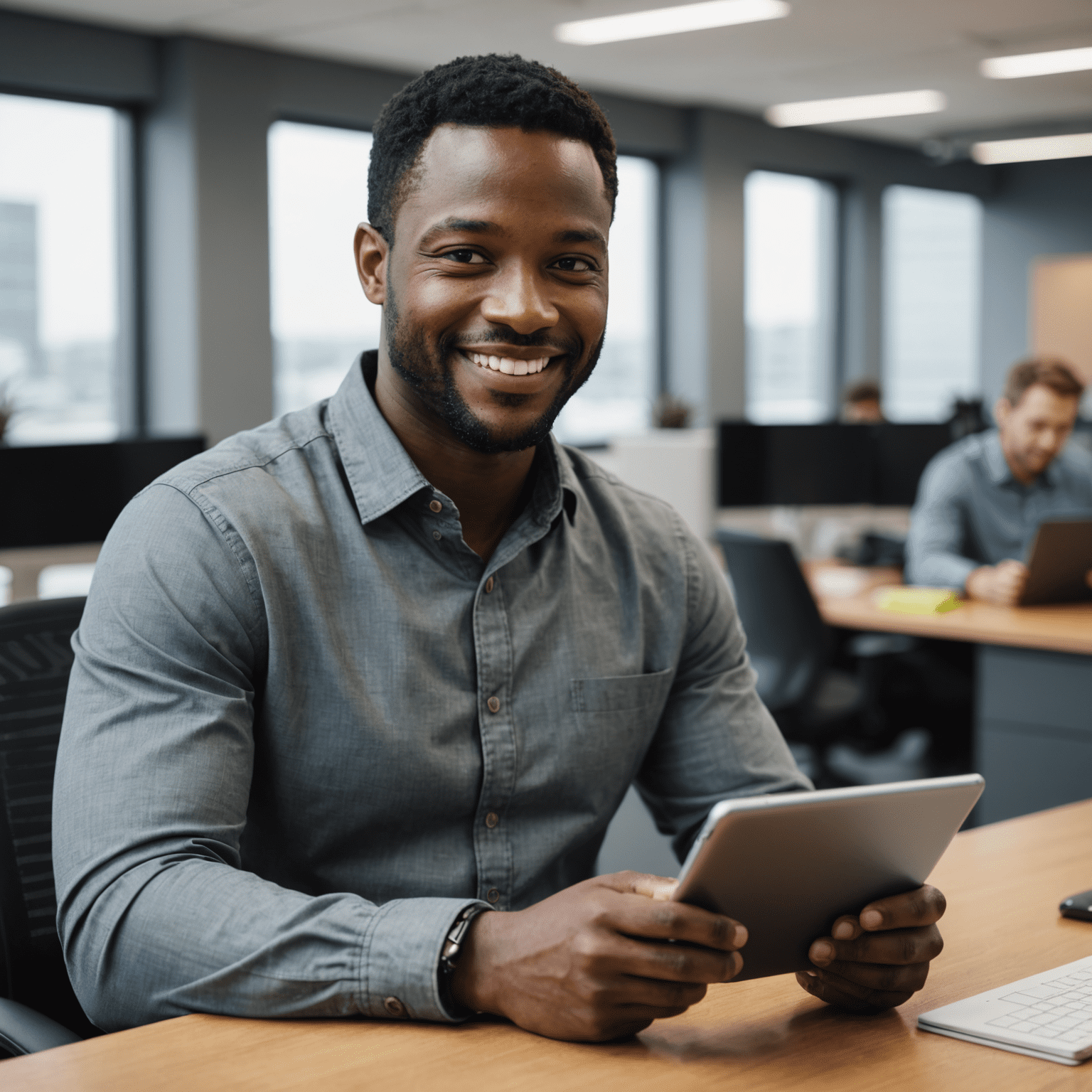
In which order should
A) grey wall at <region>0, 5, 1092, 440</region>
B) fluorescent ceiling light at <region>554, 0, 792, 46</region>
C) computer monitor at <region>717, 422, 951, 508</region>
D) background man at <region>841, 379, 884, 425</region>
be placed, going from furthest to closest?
1. background man at <region>841, 379, 884, 425</region>
2. grey wall at <region>0, 5, 1092, 440</region>
3. fluorescent ceiling light at <region>554, 0, 792, 46</region>
4. computer monitor at <region>717, 422, 951, 508</region>

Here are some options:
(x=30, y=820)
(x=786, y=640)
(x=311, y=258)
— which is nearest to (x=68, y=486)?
(x=786, y=640)

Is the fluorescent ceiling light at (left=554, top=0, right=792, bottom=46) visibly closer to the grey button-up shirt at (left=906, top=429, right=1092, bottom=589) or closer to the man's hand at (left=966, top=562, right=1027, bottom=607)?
the grey button-up shirt at (left=906, top=429, right=1092, bottom=589)

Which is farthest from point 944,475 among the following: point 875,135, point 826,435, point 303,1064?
point 875,135

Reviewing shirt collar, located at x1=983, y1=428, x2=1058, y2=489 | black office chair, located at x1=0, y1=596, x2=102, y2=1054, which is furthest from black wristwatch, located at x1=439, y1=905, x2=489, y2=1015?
shirt collar, located at x1=983, y1=428, x2=1058, y2=489

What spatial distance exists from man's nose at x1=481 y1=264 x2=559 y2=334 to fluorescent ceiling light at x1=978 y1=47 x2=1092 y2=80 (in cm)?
615

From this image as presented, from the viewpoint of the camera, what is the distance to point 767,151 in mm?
8266

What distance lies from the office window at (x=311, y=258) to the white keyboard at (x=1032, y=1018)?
18.0 ft

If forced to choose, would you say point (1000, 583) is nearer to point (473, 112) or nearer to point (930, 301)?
point (473, 112)

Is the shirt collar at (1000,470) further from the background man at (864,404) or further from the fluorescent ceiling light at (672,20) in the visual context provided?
the fluorescent ceiling light at (672,20)

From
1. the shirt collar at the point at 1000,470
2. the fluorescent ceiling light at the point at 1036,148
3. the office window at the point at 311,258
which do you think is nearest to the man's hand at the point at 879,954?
the shirt collar at the point at 1000,470

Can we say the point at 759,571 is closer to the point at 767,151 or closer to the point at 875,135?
the point at 767,151

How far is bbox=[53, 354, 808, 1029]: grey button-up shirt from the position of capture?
1021 millimetres

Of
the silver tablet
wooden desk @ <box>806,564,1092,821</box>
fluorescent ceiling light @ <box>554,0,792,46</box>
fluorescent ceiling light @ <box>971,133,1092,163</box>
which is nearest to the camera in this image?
the silver tablet

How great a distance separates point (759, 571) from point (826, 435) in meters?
1.37
